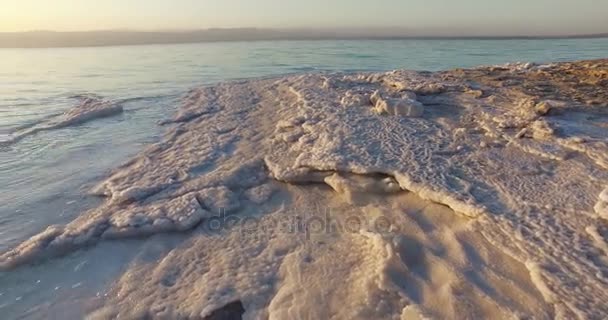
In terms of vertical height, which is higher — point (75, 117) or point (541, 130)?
point (541, 130)

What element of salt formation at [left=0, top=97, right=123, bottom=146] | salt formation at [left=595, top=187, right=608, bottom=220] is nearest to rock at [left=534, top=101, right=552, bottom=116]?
salt formation at [left=595, top=187, right=608, bottom=220]

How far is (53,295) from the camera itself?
112 inches

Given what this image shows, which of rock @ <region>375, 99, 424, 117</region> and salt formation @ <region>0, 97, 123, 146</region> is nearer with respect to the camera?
rock @ <region>375, 99, 424, 117</region>

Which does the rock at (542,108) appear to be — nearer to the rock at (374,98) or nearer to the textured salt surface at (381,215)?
the textured salt surface at (381,215)

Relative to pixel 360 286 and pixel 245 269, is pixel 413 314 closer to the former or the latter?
pixel 360 286

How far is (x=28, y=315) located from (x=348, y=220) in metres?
2.56

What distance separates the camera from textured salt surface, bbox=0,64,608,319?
101 inches

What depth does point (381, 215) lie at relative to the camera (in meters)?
3.51

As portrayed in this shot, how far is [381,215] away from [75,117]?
25.7ft

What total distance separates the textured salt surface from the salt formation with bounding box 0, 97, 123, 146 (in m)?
3.64

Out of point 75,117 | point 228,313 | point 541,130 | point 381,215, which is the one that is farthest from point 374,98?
point 75,117

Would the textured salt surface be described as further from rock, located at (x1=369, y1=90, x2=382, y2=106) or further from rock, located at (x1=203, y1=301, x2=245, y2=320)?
rock, located at (x1=369, y1=90, x2=382, y2=106)

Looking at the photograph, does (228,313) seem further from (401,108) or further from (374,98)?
(374,98)

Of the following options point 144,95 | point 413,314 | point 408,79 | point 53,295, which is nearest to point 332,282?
point 413,314
